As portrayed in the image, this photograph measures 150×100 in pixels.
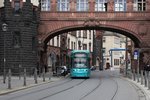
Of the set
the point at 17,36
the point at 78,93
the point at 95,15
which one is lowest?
the point at 78,93

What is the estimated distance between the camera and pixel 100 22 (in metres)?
62.0

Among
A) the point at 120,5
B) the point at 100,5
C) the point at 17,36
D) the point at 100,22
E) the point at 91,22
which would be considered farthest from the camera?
the point at 100,5

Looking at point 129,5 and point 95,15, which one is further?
point 129,5

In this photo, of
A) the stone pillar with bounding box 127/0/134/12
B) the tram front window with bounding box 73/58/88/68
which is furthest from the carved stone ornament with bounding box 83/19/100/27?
the tram front window with bounding box 73/58/88/68

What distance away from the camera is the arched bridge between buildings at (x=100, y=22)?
2441 inches

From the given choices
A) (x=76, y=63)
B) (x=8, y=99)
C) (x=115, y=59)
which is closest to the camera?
(x=8, y=99)

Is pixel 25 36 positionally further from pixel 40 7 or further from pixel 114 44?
pixel 114 44

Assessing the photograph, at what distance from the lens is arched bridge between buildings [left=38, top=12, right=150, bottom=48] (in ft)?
203

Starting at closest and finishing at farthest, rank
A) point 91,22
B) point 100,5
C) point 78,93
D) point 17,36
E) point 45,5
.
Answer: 1. point 78,93
2. point 17,36
3. point 91,22
4. point 100,5
5. point 45,5

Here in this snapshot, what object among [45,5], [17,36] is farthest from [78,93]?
[45,5]

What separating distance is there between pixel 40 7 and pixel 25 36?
6.65 metres

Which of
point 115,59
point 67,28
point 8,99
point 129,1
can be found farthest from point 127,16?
point 115,59

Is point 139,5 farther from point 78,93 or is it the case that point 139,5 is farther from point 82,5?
point 78,93

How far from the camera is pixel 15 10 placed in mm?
58531
